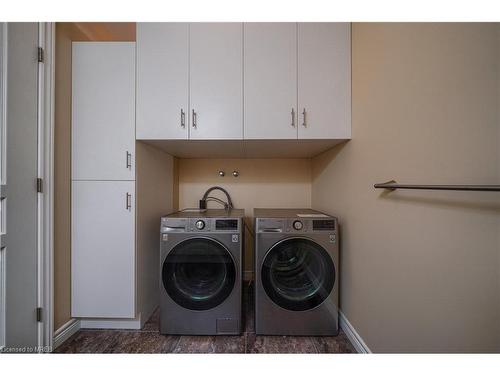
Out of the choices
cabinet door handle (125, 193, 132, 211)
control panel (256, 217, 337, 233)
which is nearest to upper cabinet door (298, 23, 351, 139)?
control panel (256, 217, 337, 233)

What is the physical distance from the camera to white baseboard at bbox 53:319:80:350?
1299 millimetres

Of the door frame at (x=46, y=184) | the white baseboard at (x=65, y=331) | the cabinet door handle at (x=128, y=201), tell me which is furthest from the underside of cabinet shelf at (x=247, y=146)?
the white baseboard at (x=65, y=331)

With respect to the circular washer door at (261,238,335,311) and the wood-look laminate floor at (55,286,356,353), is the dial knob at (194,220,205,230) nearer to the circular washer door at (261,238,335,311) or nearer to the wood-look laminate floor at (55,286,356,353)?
the circular washer door at (261,238,335,311)

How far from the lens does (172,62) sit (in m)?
1.42

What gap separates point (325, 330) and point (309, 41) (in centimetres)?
207

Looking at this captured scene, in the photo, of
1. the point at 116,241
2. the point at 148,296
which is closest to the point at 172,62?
the point at 116,241

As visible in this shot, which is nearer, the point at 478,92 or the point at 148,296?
the point at 478,92

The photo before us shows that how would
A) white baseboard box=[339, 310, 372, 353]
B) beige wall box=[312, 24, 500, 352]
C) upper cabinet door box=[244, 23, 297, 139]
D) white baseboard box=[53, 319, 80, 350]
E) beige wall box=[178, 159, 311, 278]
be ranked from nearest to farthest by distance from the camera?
beige wall box=[312, 24, 500, 352] < white baseboard box=[339, 310, 372, 353] < white baseboard box=[53, 319, 80, 350] < upper cabinet door box=[244, 23, 297, 139] < beige wall box=[178, 159, 311, 278]

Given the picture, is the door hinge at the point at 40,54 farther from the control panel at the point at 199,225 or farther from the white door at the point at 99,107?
the control panel at the point at 199,225

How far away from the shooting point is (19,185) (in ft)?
3.69

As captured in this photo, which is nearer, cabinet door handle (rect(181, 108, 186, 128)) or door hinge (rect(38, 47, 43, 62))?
door hinge (rect(38, 47, 43, 62))

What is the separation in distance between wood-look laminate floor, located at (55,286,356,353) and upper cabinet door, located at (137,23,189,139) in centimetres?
145
